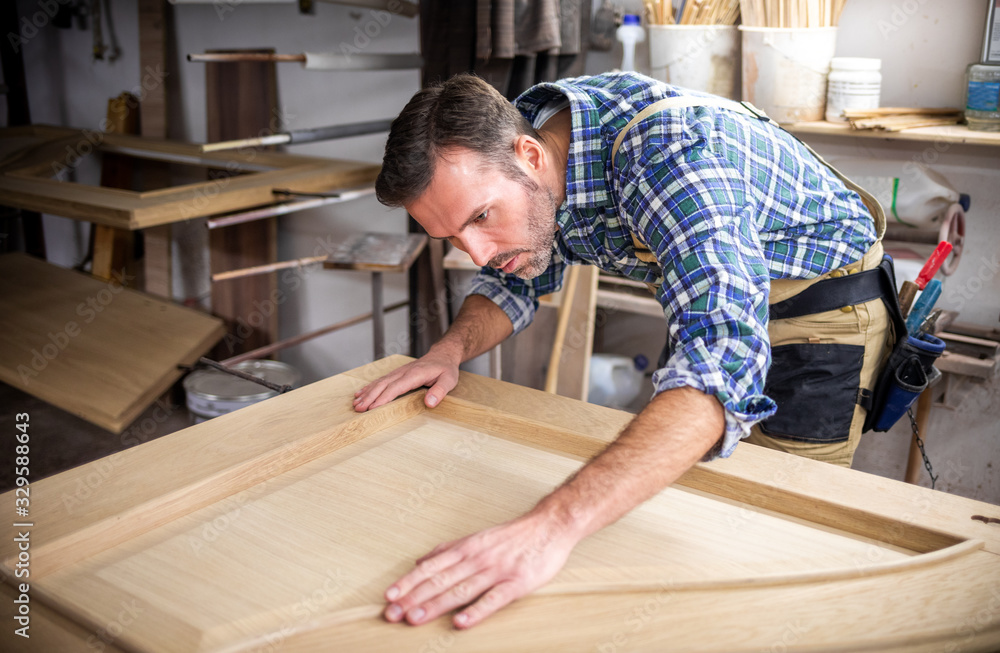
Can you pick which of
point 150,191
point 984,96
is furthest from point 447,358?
point 150,191

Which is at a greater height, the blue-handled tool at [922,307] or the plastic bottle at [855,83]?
the plastic bottle at [855,83]

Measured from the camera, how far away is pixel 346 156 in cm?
398

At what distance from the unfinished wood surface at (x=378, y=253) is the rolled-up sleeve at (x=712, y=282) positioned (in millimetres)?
1620

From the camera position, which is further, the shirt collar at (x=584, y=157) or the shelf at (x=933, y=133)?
the shelf at (x=933, y=133)

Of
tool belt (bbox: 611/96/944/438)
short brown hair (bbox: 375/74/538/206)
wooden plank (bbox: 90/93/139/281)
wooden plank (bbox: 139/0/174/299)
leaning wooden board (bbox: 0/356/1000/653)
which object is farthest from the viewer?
wooden plank (bbox: 90/93/139/281)

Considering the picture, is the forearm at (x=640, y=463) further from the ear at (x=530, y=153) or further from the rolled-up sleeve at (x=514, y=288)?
the rolled-up sleeve at (x=514, y=288)

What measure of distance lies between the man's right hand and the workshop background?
1454mm

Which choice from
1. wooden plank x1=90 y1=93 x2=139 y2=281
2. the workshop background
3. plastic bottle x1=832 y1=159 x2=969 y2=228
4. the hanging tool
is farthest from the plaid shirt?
wooden plank x1=90 y1=93 x2=139 y2=281

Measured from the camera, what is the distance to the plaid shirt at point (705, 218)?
3.71 ft

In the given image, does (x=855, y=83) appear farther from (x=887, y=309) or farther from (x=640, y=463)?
(x=640, y=463)

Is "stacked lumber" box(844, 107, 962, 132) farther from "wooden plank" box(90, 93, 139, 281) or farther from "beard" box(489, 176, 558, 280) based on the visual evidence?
"wooden plank" box(90, 93, 139, 281)

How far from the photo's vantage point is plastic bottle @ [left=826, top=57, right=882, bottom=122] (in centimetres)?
244

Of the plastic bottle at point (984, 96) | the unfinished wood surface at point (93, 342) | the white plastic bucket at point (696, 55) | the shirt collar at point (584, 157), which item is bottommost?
the unfinished wood surface at point (93, 342)

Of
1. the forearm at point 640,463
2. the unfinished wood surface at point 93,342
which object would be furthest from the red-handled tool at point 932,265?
the unfinished wood surface at point 93,342
